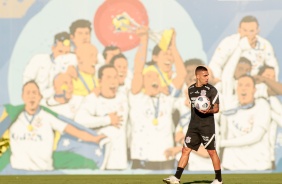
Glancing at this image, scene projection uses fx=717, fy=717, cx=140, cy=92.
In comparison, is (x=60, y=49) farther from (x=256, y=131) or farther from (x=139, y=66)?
(x=256, y=131)

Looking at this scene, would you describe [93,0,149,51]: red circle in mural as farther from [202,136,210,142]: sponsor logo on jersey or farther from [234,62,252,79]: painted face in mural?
[202,136,210,142]: sponsor logo on jersey

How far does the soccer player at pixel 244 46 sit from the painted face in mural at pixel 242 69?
4.5 inches

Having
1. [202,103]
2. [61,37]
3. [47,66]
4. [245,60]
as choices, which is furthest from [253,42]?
[202,103]

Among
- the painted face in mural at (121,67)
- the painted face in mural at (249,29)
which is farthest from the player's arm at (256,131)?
the painted face in mural at (121,67)

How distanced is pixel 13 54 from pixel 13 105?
1168 mm

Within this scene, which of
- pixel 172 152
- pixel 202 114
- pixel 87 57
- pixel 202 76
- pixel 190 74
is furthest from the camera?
pixel 87 57

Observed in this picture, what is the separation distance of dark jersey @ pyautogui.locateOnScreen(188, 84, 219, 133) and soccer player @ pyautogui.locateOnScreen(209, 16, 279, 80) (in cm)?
637

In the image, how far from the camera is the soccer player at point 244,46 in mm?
16422

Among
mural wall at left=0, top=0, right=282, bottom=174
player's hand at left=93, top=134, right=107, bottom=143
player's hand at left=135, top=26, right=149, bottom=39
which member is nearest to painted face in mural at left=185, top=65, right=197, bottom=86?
mural wall at left=0, top=0, right=282, bottom=174

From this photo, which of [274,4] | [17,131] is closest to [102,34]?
[17,131]

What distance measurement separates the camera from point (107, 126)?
16.3 meters

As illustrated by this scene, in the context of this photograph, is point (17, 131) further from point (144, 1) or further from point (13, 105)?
point (144, 1)

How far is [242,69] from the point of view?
16453 mm

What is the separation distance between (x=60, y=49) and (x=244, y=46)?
13.9 feet
